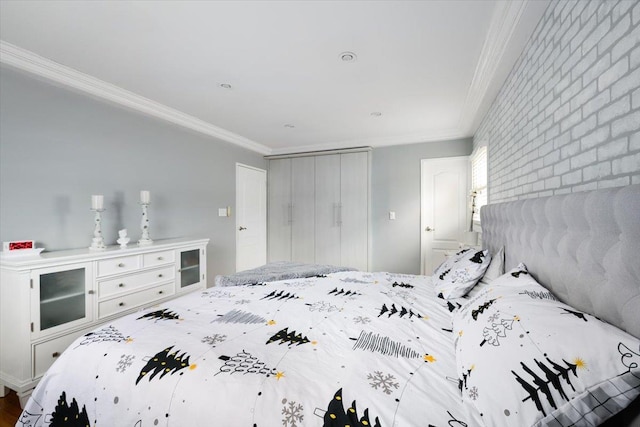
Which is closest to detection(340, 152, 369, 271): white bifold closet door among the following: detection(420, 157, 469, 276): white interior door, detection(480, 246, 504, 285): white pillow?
detection(420, 157, 469, 276): white interior door

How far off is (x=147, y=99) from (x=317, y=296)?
9.35 ft

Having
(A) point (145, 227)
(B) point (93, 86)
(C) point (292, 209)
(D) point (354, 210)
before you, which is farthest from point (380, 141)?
(B) point (93, 86)

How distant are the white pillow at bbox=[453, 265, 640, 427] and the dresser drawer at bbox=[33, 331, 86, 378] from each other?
8.94ft

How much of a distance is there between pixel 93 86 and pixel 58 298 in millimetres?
1916

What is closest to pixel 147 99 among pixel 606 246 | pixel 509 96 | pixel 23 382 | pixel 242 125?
pixel 242 125

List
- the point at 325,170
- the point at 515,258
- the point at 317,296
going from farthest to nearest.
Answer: the point at 325,170 → the point at 317,296 → the point at 515,258

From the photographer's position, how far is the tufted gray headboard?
783mm

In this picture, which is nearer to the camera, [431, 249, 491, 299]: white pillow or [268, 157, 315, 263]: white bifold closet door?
[431, 249, 491, 299]: white pillow

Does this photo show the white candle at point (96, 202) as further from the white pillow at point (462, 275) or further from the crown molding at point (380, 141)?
the crown molding at point (380, 141)

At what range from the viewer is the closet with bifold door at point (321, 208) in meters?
4.77

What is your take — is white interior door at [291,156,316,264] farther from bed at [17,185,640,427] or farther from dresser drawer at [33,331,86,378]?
bed at [17,185,640,427]

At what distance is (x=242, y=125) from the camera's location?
12.9 feet

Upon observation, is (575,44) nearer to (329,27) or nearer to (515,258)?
(515,258)

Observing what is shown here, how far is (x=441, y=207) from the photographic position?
434 cm
